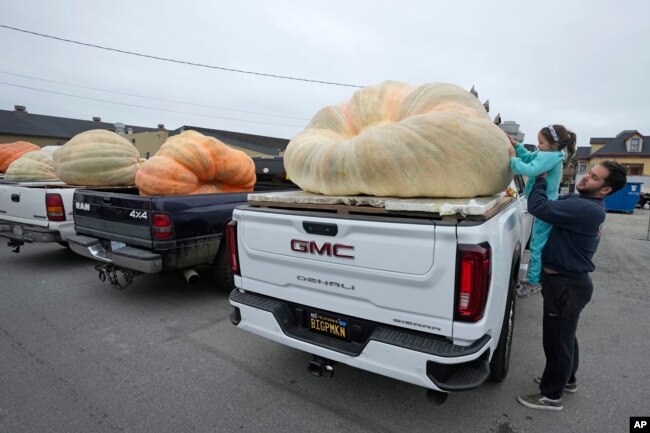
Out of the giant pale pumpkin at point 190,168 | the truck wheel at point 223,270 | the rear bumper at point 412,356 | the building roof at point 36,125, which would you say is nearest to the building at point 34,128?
the building roof at point 36,125

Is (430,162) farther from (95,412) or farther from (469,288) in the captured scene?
(95,412)

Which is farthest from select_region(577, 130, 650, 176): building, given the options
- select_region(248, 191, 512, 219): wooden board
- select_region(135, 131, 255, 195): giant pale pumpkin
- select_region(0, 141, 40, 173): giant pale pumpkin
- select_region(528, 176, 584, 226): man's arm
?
select_region(0, 141, 40, 173): giant pale pumpkin

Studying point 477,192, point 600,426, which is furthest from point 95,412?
point 600,426

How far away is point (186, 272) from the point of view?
469 cm

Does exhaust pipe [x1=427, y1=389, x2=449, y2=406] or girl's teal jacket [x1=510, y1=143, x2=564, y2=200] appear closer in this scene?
exhaust pipe [x1=427, y1=389, x2=449, y2=406]

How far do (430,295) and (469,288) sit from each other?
22cm

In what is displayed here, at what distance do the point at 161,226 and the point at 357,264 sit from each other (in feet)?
9.47

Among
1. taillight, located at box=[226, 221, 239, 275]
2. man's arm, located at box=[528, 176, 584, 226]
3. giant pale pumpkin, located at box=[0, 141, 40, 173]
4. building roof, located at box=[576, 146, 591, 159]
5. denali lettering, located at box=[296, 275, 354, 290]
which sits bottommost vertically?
denali lettering, located at box=[296, 275, 354, 290]

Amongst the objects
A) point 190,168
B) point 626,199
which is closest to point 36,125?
point 190,168

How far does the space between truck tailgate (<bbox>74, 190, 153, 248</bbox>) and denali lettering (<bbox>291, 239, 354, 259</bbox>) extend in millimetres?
Result: 2490

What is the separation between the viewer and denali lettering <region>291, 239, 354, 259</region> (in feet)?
7.67

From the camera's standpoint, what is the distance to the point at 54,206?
5.89 m

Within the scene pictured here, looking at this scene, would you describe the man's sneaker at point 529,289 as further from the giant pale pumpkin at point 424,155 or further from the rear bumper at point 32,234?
the rear bumper at point 32,234

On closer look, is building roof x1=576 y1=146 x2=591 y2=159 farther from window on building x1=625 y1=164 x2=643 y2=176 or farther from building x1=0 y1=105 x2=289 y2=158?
building x1=0 y1=105 x2=289 y2=158
